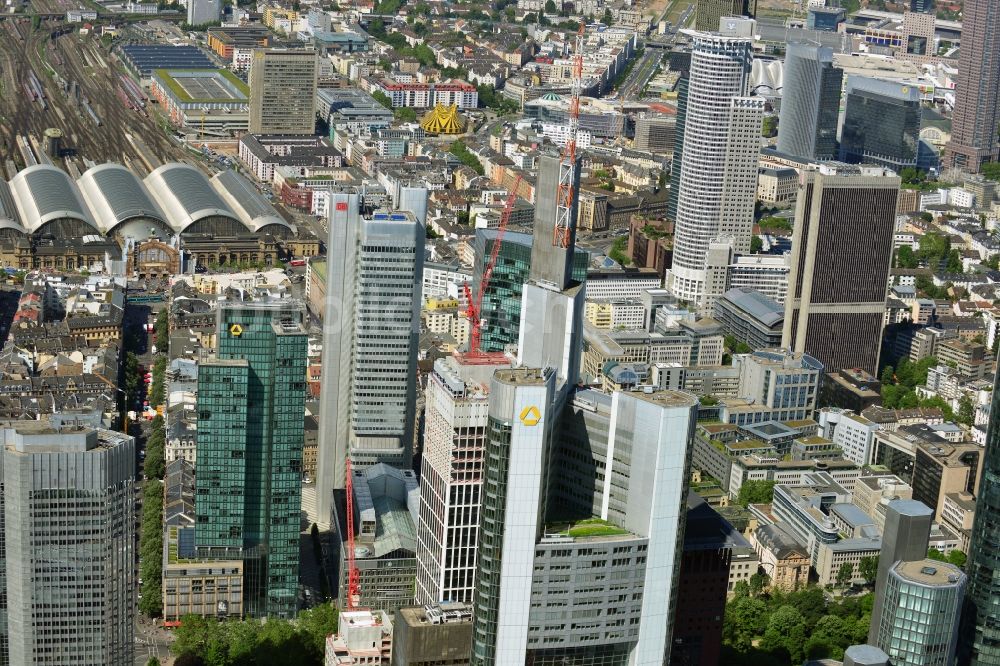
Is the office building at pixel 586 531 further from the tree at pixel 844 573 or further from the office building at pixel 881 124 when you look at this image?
the office building at pixel 881 124

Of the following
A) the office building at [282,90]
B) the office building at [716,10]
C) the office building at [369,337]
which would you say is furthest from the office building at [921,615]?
the office building at [282,90]

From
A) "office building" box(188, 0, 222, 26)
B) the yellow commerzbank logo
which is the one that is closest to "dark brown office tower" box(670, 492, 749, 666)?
the yellow commerzbank logo

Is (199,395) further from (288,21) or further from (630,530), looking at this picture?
(288,21)

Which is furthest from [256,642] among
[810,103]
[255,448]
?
[810,103]

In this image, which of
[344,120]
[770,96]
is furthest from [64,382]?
[770,96]

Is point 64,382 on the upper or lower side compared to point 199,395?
lower

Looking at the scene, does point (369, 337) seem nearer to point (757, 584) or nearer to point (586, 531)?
point (757, 584)
